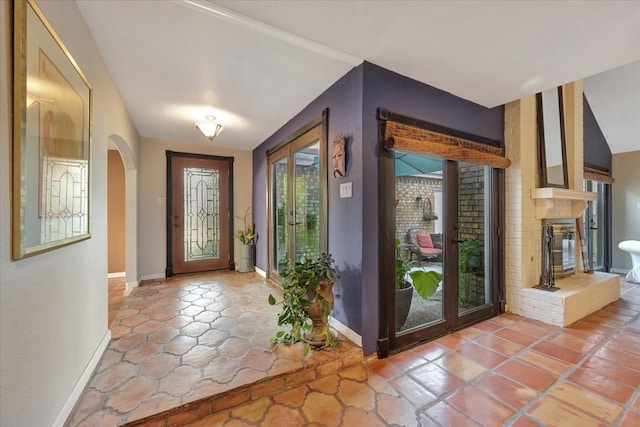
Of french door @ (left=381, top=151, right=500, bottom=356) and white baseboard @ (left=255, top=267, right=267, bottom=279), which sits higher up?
french door @ (left=381, top=151, right=500, bottom=356)

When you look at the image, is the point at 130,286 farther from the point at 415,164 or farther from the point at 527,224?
the point at 527,224

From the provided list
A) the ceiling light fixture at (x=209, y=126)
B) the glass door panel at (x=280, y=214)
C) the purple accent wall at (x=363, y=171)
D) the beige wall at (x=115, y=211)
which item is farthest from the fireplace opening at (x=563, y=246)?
the beige wall at (x=115, y=211)

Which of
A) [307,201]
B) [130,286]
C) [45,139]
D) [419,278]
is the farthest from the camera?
[130,286]

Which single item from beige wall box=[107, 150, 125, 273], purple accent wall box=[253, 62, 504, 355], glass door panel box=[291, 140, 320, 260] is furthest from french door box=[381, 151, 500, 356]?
beige wall box=[107, 150, 125, 273]

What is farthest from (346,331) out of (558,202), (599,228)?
(599,228)

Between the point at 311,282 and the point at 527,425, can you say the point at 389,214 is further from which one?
the point at 527,425

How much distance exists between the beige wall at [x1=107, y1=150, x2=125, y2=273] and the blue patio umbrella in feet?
14.6

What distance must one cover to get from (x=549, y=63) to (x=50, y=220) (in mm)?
3365

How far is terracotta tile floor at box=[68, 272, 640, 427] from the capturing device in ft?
4.66

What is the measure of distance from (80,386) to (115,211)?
3.51m

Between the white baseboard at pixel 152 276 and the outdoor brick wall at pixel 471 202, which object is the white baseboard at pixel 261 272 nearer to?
the white baseboard at pixel 152 276

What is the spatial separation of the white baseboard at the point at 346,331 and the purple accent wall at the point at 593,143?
17.1 ft

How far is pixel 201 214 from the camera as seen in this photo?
446 centimetres

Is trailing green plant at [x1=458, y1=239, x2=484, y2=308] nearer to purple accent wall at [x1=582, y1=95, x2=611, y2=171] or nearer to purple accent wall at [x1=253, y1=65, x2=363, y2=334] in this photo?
purple accent wall at [x1=253, y1=65, x2=363, y2=334]
